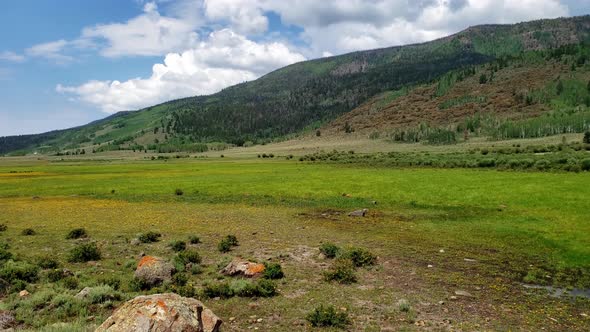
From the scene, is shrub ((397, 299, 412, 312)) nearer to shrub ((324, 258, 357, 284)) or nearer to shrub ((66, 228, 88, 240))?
shrub ((324, 258, 357, 284))

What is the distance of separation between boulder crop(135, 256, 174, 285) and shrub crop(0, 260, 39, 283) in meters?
5.25

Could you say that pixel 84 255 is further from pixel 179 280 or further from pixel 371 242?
pixel 371 242

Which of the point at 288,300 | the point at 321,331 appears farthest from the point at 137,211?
the point at 321,331

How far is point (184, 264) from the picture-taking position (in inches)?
824

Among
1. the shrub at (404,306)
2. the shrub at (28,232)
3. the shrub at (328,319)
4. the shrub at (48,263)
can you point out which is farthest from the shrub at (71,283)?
the shrub at (28,232)

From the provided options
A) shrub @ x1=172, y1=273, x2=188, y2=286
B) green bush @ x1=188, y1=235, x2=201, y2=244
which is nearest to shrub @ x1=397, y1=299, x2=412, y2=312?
shrub @ x1=172, y1=273, x2=188, y2=286

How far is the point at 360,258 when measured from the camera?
21.2m

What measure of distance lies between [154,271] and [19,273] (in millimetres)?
6596

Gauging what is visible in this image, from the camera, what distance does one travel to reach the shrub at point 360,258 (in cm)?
2094

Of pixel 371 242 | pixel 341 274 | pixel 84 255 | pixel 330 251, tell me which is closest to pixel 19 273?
pixel 84 255

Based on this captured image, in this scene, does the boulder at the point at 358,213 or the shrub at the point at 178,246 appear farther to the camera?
the boulder at the point at 358,213

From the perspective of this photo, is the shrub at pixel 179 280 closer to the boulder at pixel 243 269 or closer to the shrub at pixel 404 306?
the boulder at pixel 243 269

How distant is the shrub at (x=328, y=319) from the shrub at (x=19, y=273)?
14.1 m

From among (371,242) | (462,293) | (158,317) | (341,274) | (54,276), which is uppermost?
(158,317)
